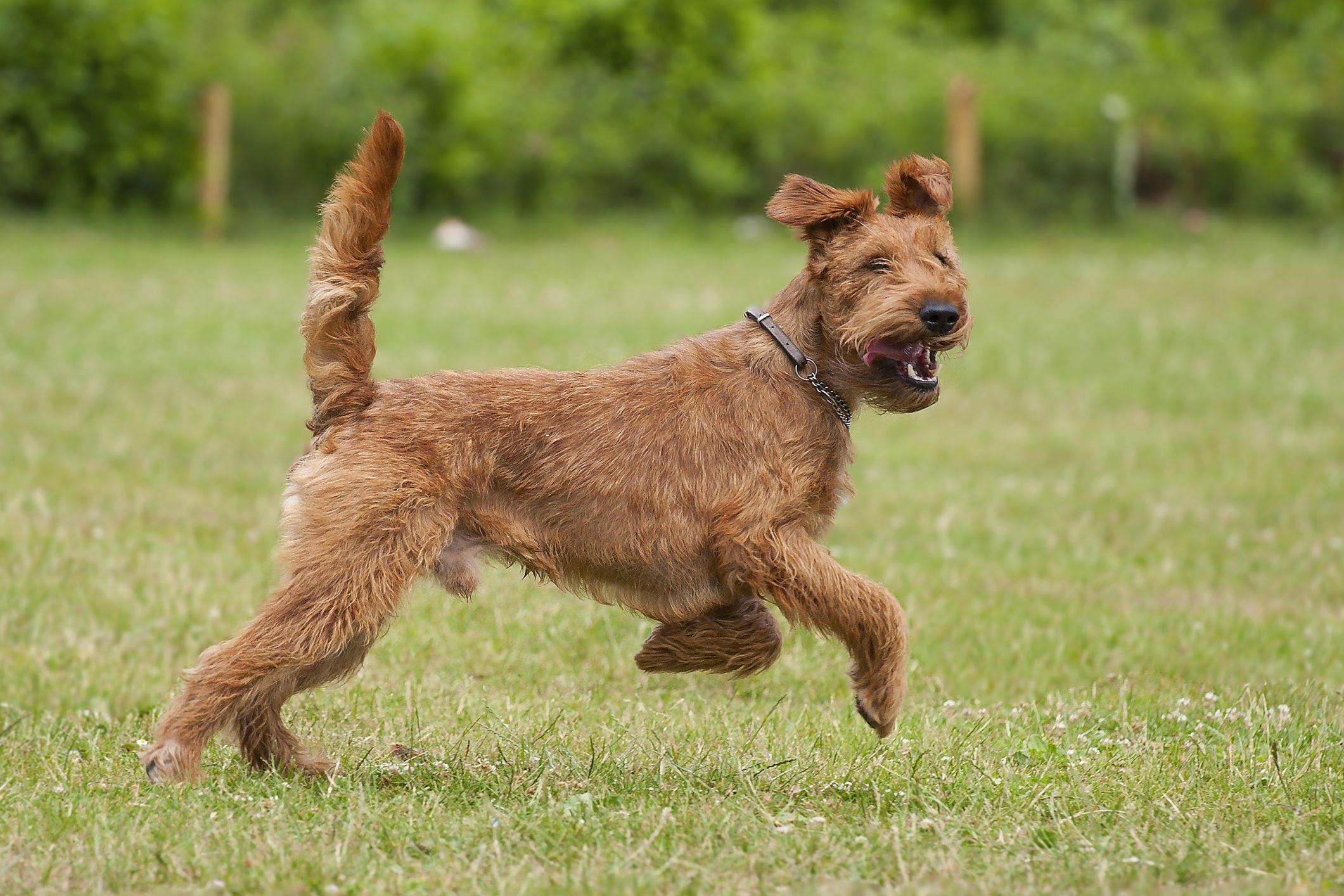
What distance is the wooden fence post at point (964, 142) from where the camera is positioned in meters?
20.9

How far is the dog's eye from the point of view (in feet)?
15.0

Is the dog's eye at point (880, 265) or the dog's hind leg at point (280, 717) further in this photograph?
the dog's eye at point (880, 265)

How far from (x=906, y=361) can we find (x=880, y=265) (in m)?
0.29

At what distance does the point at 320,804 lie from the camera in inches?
172

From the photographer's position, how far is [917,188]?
4801 mm

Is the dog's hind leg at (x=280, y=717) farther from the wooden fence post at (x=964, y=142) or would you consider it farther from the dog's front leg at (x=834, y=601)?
the wooden fence post at (x=964, y=142)

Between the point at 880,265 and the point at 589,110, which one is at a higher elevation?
the point at 880,265

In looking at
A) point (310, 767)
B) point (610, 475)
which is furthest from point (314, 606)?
point (610, 475)

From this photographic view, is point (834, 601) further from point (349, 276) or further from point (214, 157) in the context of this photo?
point (214, 157)

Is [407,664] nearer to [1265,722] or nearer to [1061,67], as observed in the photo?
[1265,722]

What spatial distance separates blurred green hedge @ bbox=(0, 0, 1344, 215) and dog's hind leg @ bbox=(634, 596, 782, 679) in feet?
53.4

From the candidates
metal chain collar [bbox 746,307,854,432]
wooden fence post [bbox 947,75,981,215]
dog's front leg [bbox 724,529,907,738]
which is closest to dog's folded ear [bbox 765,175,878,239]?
metal chain collar [bbox 746,307,854,432]

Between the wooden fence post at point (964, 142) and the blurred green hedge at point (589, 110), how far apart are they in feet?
1.28

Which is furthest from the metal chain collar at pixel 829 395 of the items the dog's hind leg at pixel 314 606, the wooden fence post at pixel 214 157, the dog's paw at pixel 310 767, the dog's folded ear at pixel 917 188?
the wooden fence post at pixel 214 157
